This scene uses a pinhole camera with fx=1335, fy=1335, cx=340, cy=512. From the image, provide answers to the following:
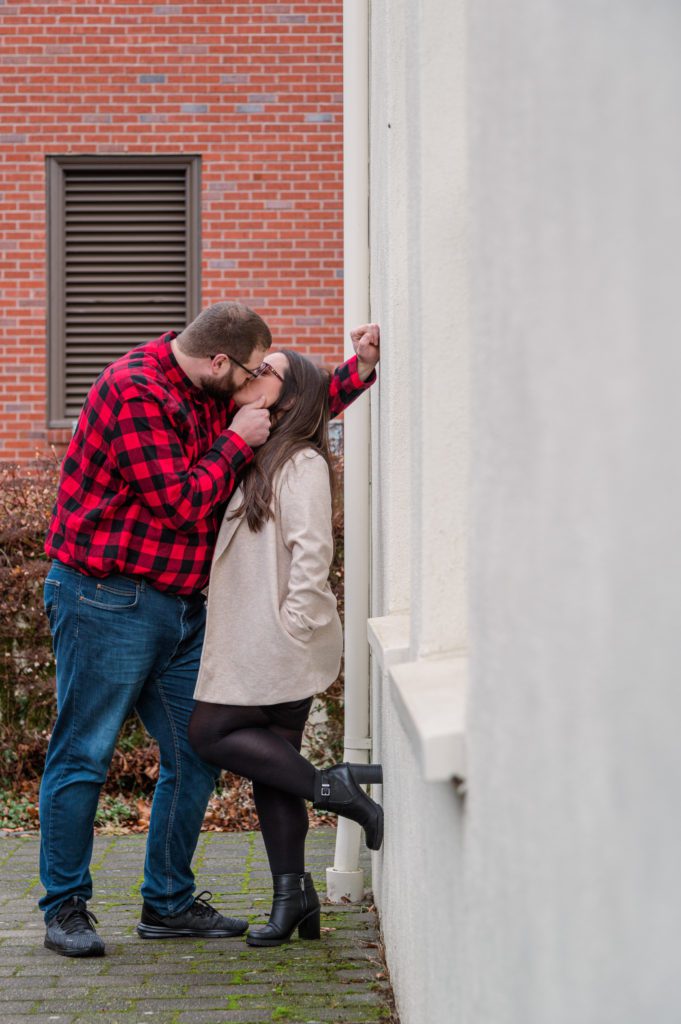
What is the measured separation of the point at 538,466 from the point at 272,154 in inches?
364

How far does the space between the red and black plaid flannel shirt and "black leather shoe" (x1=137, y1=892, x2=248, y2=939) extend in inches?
43.6

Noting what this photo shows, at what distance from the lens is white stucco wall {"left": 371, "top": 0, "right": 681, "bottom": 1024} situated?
1.31 meters

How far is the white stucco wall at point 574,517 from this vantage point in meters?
1.31

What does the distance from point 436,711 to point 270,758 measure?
7.41ft

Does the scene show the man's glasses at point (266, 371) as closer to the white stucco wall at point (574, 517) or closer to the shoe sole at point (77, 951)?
the shoe sole at point (77, 951)

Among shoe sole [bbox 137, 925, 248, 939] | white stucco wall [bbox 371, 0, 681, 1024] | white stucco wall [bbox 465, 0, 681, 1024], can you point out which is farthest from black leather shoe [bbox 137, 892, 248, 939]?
white stucco wall [bbox 465, 0, 681, 1024]

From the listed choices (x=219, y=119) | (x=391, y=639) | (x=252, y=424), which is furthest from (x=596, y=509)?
(x=219, y=119)

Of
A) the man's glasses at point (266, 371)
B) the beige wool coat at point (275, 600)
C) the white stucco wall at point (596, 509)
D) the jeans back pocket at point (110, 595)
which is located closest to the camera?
the white stucco wall at point (596, 509)

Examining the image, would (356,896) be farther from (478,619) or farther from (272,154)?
(272,154)

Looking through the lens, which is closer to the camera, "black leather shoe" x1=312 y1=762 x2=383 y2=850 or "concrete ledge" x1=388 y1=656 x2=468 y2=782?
"concrete ledge" x1=388 y1=656 x2=468 y2=782

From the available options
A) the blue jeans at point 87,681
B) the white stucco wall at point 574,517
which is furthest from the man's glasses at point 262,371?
the white stucco wall at point 574,517

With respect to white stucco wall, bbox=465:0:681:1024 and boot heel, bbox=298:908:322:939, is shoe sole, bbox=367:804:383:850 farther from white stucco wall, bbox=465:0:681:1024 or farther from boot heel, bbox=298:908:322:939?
white stucco wall, bbox=465:0:681:1024

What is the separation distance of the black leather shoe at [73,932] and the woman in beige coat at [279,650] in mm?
520

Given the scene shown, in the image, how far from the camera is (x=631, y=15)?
4.46ft
